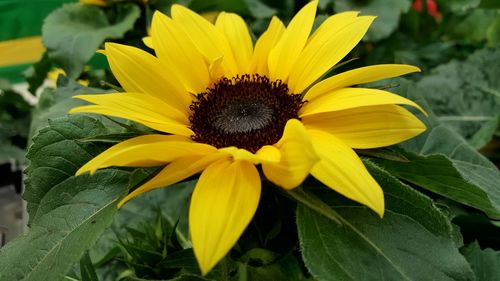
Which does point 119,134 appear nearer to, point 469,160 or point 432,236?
point 432,236

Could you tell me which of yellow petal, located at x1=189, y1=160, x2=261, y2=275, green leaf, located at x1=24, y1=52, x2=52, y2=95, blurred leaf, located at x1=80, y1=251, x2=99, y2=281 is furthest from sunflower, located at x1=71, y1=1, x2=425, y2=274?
green leaf, located at x1=24, y1=52, x2=52, y2=95

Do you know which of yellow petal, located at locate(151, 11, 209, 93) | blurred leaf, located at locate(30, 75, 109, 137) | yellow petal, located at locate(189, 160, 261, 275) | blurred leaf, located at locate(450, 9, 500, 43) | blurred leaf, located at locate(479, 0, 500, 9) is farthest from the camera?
blurred leaf, located at locate(450, 9, 500, 43)

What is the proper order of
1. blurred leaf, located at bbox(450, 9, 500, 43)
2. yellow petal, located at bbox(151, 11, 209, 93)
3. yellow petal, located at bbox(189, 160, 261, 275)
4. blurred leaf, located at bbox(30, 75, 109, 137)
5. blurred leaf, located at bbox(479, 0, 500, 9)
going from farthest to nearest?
blurred leaf, located at bbox(450, 9, 500, 43)
blurred leaf, located at bbox(479, 0, 500, 9)
blurred leaf, located at bbox(30, 75, 109, 137)
yellow petal, located at bbox(151, 11, 209, 93)
yellow petal, located at bbox(189, 160, 261, 275)

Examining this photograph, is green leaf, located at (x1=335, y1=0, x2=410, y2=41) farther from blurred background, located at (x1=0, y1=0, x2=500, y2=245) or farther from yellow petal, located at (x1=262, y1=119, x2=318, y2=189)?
yellow petal, located at (x1=262, y1=119, x2=318, y2=189)

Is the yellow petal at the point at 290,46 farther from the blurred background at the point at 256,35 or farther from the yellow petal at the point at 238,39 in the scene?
the blurred background at the point at 256,35

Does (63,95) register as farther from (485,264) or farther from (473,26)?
(473,26)

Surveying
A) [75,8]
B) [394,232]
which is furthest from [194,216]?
[75,8]

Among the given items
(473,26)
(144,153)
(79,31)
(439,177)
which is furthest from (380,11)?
(144,153)
